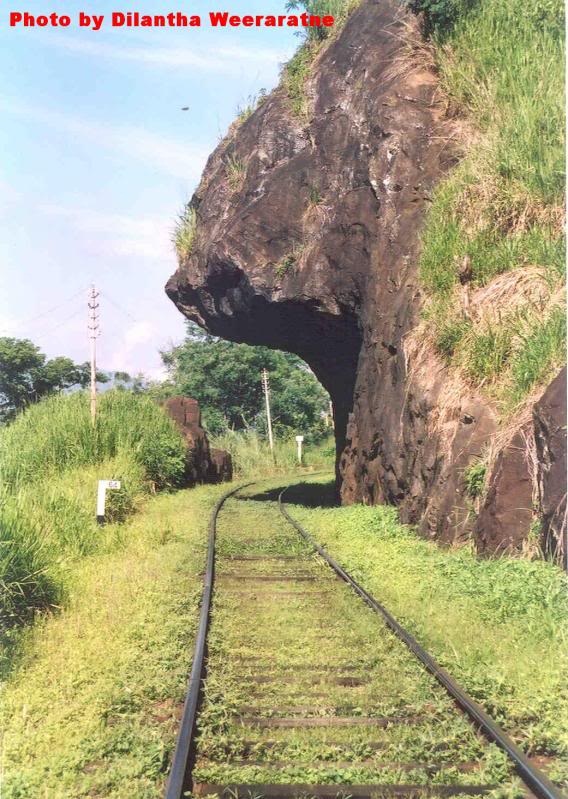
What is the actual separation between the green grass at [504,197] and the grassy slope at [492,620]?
7.84 feet

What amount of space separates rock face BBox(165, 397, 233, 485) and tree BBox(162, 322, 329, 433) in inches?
1025

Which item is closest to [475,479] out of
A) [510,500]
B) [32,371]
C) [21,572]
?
[510,500]

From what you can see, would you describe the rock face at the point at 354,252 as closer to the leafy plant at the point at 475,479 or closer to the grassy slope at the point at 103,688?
the leafy plant at the point at 475,479

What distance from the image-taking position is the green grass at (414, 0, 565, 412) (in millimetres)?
10203

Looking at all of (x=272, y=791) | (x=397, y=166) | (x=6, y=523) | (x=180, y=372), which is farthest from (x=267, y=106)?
(x=180, y=372)

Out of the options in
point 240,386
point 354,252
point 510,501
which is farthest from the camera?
point 240,386

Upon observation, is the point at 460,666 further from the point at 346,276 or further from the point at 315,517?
the point at 346,276

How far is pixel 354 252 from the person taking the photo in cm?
1792

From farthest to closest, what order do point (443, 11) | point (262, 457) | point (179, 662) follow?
1. point (262, 457)
2. point (443, 11)
3. point (179, 662)

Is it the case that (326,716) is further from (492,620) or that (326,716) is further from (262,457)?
(262,457)

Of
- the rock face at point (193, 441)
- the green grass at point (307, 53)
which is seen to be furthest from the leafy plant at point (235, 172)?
the rock face at point (193, 441)

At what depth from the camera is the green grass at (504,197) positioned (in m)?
10.2

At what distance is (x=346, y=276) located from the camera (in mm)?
18141

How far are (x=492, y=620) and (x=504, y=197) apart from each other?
294 inches
